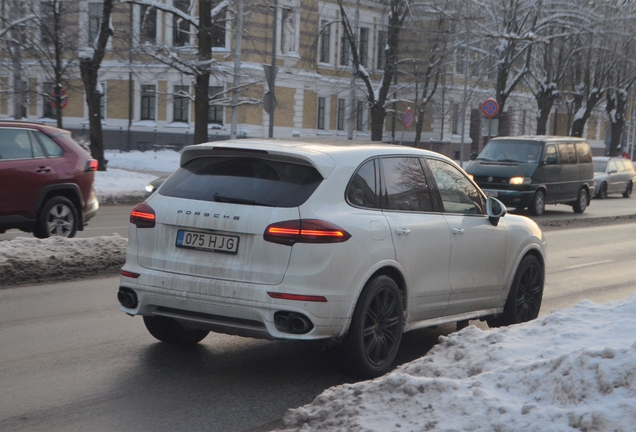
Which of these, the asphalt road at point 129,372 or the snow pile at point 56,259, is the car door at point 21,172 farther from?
the asphalt road at point 129,372

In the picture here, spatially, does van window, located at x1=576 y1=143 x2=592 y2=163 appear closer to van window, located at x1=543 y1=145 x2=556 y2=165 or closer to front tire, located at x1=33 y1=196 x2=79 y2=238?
van window, located at x1=543 y1=145 x2=556 y2=165

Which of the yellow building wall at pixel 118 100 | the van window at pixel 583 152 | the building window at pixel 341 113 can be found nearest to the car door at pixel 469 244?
the van window at pixel 583 152

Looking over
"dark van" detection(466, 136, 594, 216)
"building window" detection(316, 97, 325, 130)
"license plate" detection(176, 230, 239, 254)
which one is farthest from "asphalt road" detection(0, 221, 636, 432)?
"building window" detection(316, 97, 325, 130)

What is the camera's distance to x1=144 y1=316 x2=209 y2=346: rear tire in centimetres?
687

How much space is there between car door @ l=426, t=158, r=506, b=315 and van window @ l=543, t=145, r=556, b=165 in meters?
16.4

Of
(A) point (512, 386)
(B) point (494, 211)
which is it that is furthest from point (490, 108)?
(A) point (512, 386)

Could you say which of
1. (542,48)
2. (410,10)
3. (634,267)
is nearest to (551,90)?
(542,48)

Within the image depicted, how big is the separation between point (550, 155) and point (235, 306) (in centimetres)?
1917

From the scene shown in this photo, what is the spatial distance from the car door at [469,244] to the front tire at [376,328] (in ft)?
2.69

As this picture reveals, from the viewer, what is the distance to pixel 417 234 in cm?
659

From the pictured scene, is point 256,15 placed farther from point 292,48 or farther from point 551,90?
point 551,90

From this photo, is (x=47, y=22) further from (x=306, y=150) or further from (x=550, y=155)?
(x=306, y=150)

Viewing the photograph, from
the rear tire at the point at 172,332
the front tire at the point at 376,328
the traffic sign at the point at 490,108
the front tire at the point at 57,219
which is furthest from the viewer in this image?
the traffic sign at the point at 490,108

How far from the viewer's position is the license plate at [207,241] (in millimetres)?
5926
